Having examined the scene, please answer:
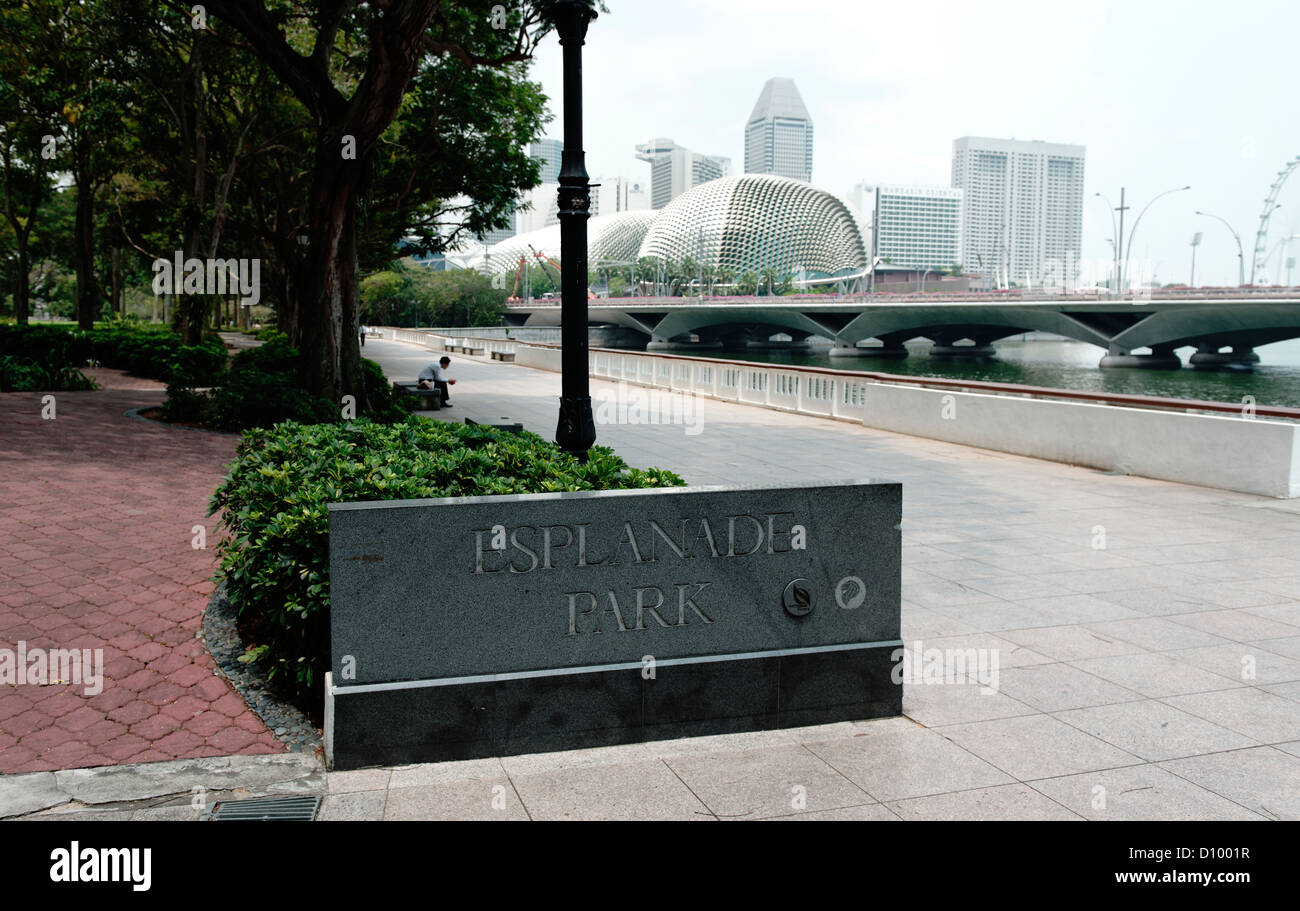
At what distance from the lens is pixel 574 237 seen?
22.5 ft

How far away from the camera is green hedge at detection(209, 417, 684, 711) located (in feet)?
16.3

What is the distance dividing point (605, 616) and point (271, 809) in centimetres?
158

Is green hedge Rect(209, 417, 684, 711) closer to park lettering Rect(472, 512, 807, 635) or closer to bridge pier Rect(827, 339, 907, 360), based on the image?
park lettering Rect(472, 512, 807, 635)

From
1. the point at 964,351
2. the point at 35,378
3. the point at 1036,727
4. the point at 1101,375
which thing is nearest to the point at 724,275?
the point at 964,351

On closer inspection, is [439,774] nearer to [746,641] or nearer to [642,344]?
[746,641]

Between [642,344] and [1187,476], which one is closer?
[1187,476]

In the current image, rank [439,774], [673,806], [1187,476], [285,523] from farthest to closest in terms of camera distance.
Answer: [1187,476], [285,523], [439,774], [673,806]

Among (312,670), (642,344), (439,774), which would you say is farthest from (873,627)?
(642,344)

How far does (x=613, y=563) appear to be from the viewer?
15.3 feet

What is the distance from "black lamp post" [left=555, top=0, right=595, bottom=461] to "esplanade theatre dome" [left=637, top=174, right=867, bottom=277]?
149786mm

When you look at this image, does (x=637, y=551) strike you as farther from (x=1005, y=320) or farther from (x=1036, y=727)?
(x=1005, y=320)

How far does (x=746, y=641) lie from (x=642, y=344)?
357 feet

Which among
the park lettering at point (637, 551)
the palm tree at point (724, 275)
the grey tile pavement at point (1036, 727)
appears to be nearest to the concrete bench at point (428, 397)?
the grey tile pavement at point (1036, 727)

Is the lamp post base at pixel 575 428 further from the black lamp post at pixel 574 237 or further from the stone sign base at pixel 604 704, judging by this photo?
the stone sign base at pixel 604 704
